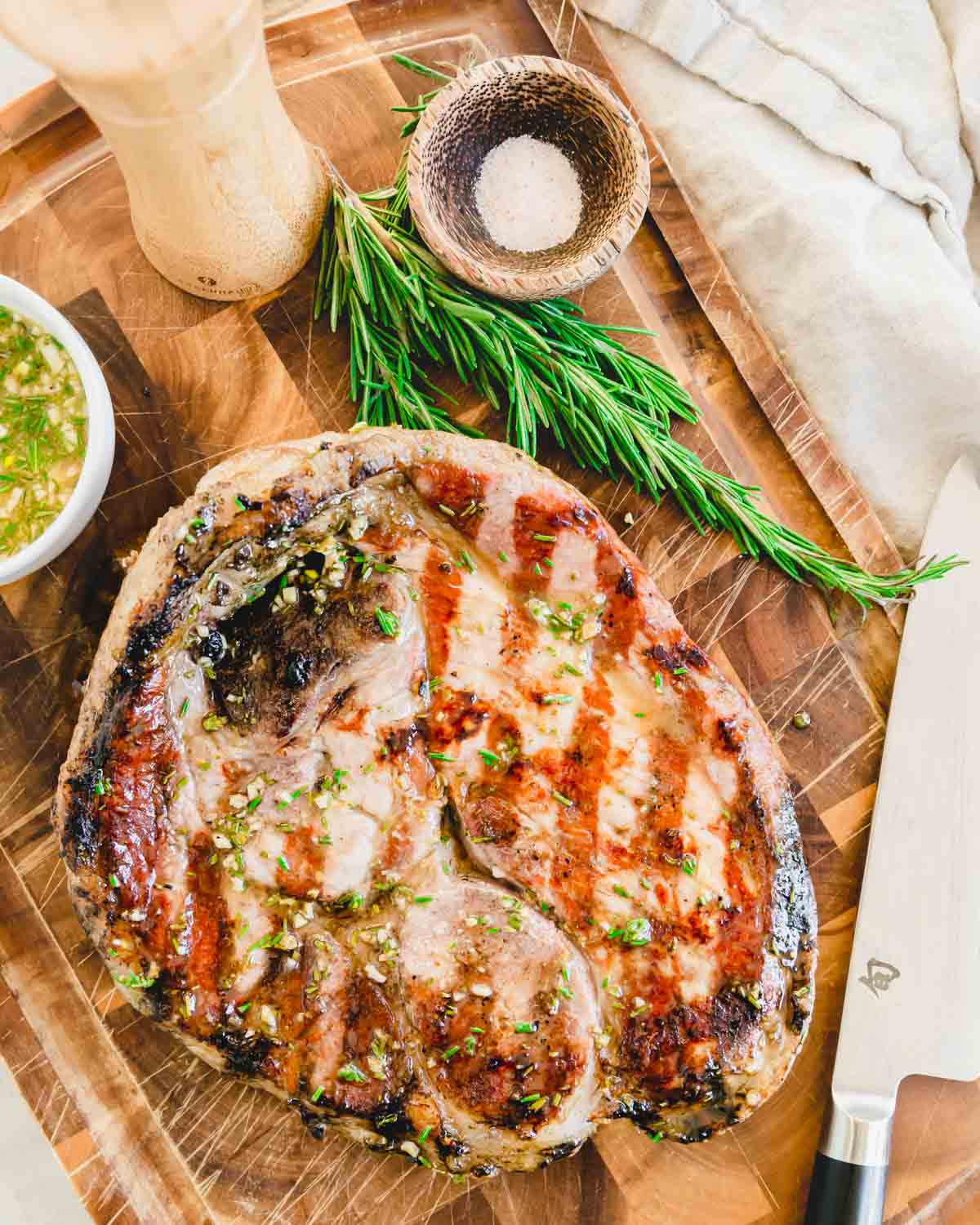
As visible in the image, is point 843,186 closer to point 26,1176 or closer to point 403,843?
point 403,843

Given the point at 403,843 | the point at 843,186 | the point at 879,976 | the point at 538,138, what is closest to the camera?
the point at 403,843

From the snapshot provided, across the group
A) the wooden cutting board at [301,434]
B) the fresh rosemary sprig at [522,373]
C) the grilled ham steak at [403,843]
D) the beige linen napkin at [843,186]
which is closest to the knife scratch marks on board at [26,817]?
the wooden cutting board at [301,434]

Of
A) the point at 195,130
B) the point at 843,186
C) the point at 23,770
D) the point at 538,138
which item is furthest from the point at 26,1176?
the point at 843,186

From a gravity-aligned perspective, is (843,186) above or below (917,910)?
above

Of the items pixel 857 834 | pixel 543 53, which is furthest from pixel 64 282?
pixel 857 834

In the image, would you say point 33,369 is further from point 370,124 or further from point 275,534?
point 370,124

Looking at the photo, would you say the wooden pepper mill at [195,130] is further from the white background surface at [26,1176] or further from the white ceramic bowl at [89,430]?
the white background surface at [26,1176]

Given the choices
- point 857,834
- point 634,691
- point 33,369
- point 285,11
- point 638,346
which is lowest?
point 857,834
